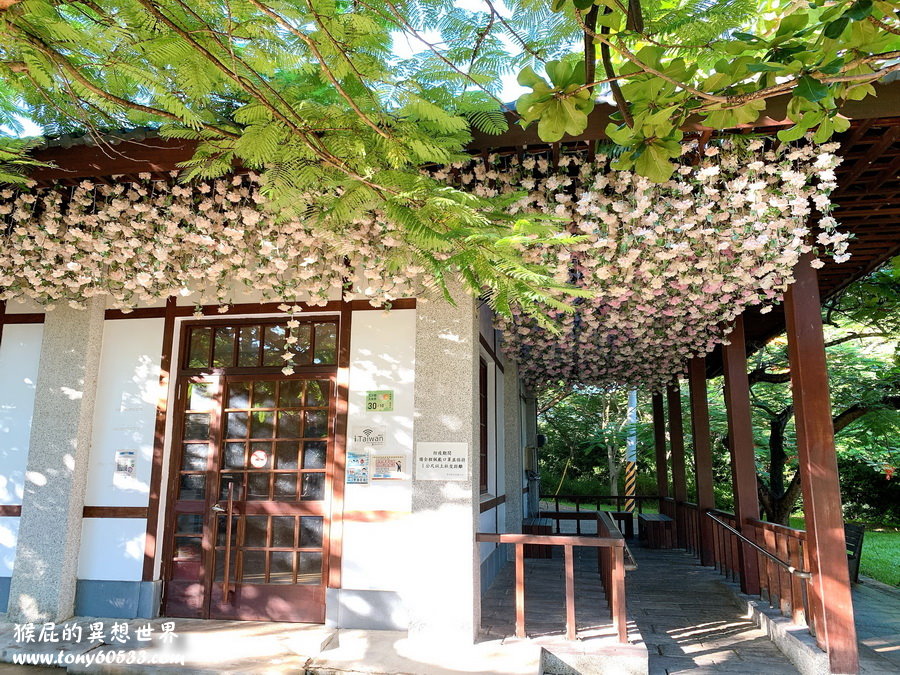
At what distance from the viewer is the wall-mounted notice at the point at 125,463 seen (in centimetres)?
547

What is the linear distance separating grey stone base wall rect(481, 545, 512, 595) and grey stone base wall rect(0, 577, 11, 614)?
4223mm

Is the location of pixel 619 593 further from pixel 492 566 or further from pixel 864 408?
pixel 864 408

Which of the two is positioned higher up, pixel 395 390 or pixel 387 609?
pixel 395 390

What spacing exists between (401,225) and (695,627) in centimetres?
492

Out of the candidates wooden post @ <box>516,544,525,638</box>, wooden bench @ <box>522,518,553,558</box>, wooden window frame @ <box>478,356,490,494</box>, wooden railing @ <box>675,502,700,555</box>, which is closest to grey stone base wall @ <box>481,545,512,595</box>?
wooden bench @ <box>522,518,553,558</box>

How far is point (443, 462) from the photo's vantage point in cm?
478

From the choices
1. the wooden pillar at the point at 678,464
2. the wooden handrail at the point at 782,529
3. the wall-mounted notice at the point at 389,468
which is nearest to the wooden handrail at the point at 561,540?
the wall-mounted notice at the point at 389,468

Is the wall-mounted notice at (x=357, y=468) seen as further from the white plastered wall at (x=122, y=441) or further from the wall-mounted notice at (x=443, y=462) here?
the white plastered wall at (x=122, y=441)

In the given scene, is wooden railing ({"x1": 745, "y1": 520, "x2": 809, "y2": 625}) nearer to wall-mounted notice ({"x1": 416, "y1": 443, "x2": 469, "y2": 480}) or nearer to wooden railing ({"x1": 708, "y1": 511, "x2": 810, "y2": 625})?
wooden railing ({"x1": 708, "y1": 511, "x2": 810, "y2": 625})

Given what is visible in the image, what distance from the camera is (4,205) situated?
4797 mm

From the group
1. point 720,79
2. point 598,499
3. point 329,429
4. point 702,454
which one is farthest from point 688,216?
point 598,499

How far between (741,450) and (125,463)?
6.28m

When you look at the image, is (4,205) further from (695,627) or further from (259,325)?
(695,627)

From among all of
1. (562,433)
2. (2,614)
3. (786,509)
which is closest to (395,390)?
(2,614)
